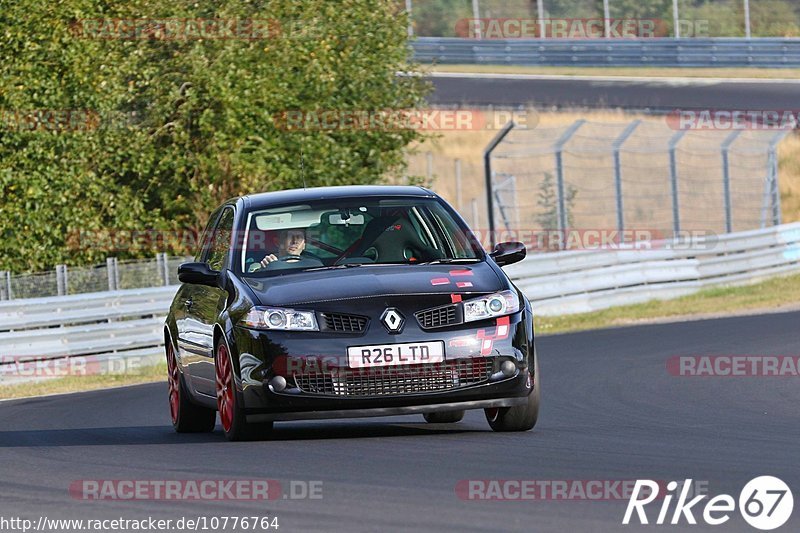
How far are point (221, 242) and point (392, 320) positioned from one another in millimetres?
2103

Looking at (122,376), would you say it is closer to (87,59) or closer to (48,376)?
(48,376)

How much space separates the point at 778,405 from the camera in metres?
11.3

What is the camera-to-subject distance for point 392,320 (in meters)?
9.05

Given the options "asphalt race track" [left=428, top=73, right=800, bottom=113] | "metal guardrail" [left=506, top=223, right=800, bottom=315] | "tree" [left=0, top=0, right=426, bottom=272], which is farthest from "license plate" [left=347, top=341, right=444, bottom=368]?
"asphalt race track" [left=428, top=73, right=800, bottom=113]

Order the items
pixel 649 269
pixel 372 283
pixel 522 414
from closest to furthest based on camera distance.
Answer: pixel 372 283
pixel 522 414
pixel 649 269

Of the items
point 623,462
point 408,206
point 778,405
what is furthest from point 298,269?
point 778,405

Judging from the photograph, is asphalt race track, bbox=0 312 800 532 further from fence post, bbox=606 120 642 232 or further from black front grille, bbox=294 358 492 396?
fence post, bbox=606 120 642 232

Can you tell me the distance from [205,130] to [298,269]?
15.4m

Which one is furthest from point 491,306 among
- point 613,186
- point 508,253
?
point 613,186

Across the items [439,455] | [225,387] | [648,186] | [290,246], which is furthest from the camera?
[648,186]

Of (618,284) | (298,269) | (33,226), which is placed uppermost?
(298,269)

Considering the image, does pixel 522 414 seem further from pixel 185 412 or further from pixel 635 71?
pixel 635 71

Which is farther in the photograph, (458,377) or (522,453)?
(458,377)

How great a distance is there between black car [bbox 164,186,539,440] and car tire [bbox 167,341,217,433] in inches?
24.3
